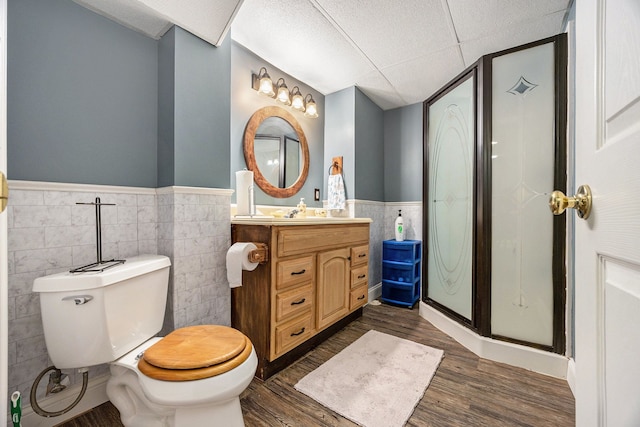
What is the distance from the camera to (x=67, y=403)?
4.14ft

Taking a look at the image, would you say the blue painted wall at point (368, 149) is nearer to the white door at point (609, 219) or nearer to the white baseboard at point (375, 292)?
the white baseboard at point (375, 292)

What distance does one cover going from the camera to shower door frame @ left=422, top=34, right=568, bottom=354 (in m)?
1.59

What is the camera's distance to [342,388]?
4.81 feet

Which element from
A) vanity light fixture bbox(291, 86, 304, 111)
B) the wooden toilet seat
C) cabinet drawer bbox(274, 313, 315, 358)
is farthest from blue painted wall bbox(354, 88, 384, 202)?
the wooden toilet seat

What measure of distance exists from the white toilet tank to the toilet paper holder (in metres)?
0.53

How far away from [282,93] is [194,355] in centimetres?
203

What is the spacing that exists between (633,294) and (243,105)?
2203mm

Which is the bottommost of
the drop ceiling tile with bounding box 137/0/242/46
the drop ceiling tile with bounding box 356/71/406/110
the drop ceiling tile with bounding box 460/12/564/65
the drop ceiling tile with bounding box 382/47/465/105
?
the drop ceiling tile with bounding box 137/0/242/46

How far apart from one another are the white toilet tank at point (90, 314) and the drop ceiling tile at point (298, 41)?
5.46 feet

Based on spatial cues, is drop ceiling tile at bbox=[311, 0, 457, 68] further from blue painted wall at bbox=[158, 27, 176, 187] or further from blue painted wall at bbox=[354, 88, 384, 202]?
blue painted wall at bbox=[158, 27, 176, 187]

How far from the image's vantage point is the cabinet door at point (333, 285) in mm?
1846

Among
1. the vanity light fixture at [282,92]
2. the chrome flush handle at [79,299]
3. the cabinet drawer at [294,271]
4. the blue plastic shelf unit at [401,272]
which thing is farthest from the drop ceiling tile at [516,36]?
the chrome flush handle at [79,299]

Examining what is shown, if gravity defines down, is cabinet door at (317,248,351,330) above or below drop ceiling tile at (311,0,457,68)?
below

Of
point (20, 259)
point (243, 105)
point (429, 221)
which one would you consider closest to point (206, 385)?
point (20, 259)
